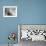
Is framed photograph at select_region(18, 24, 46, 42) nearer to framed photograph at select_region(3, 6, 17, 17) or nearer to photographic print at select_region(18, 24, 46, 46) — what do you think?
photographic print at select_region(18, 24, 46, 46)

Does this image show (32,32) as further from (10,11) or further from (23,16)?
(10,11)

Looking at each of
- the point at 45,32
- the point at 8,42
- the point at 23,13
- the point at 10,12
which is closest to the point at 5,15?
the point at 10,12

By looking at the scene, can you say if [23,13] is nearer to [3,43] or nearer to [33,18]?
[33,18]

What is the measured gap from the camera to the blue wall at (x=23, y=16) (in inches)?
163

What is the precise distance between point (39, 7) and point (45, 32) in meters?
0.82

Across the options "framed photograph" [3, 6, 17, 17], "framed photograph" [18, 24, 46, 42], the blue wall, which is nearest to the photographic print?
"framed photograph" [18, 24, 46, 42]

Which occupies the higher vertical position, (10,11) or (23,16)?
(10,11)

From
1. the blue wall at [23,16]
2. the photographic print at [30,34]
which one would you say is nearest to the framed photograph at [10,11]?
the blue wall at [23,16]

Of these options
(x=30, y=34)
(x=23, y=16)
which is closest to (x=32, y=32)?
(x=30, y=34)

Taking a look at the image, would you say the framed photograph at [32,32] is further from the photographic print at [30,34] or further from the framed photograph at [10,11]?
the framed photograph at [10,11]

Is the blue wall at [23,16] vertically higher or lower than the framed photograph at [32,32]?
higher

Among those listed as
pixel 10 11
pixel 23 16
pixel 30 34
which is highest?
pixel 10 11

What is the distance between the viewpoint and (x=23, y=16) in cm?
415

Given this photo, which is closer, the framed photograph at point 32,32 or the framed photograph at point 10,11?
the framed photograph at point 32,32
